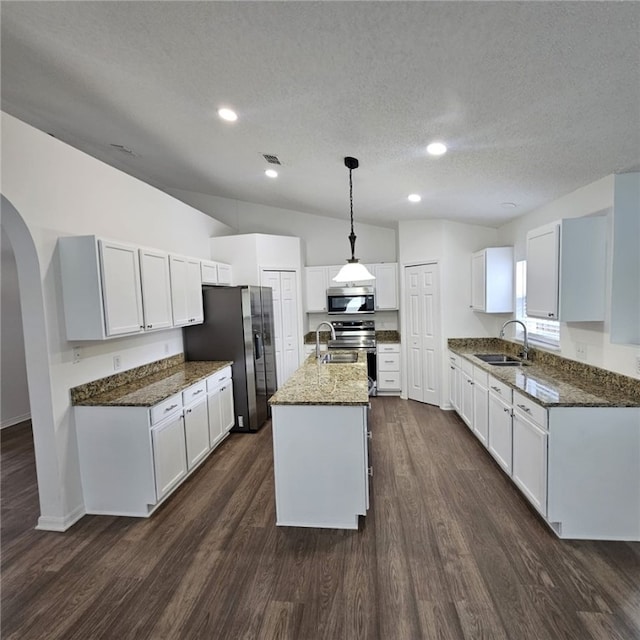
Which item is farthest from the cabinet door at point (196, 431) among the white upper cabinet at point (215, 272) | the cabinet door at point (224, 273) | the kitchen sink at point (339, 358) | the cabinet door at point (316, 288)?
the cabinet door at point (316, 288)

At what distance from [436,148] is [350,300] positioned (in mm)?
3142

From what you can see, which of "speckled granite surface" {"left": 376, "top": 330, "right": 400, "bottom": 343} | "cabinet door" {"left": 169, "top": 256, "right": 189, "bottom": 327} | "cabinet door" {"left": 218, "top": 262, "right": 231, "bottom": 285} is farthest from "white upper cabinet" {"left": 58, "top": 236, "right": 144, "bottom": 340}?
"speckled granite surface" {"left": 376, "top": 330, "right": 400, "bottom": 343}

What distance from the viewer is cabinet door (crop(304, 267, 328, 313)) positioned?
5.72 metres

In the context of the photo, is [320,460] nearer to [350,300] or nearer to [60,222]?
[60,222]

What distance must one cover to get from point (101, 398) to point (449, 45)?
3.18 metres

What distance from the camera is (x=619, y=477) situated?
221 centimetres

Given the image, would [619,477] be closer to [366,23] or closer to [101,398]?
[366,23]

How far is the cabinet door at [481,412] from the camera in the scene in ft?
11.0

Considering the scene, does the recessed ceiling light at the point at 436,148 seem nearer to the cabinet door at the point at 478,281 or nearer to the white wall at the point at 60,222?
the cabinet door at the point at 478,281

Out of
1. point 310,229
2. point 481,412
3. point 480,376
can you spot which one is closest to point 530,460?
point 481,412

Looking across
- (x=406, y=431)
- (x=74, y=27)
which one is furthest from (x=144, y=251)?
(x=406, y=431)

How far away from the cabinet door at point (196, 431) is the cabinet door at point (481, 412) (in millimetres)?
2785

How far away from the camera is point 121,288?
2.72m

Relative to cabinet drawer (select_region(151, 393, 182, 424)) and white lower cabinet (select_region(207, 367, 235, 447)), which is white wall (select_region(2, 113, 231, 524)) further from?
white lower cabinet (select_region(207, 367, 235, 447))
